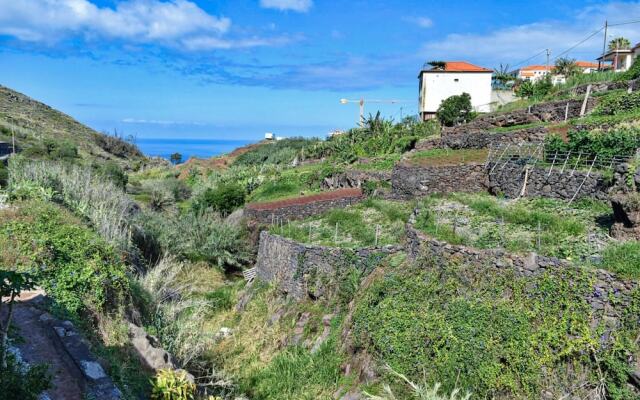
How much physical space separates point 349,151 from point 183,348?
27.6m

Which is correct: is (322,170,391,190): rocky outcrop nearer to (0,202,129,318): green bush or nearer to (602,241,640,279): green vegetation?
(0,202,129,318): green bush

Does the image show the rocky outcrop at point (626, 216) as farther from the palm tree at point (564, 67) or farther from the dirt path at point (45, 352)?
the palm tree at point (564, 67)

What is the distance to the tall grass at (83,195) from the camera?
14745 millimetres

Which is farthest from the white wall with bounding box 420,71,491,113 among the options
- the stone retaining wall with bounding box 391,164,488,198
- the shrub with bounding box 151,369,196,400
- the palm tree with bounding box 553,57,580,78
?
the shrub with bounding box 151,369,196,400

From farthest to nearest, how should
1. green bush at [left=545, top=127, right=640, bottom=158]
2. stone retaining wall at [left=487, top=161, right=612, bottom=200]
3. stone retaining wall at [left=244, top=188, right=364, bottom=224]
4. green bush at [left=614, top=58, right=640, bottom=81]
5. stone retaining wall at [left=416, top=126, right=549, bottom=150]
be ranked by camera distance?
green bush at [left=614, top=58, right=640, bottom=81] < stone retaining wall at [left=244, top=188, right=364, bottom=224] < stone retaining wall at [left=416, top=126, right=549, bottom=150] < green bush at [left=545, top=127, right=640, bottom=158] < stone retaining wall at [left=487, top=161, right=612, bottom=200]

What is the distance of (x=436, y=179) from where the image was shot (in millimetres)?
20203

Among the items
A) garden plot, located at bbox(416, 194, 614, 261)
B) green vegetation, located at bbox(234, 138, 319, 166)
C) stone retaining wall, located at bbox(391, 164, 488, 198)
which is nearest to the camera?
garden plot, located at bbox(416, 194, 614, 261)

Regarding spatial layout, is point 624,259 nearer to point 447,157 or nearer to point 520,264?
point 520,264

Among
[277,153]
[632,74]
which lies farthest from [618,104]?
[277,153]

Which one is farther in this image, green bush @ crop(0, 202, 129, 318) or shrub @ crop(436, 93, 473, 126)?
shrub @ crop(436, 93, 473, 126)

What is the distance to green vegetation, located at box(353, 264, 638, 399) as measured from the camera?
25.7 feet

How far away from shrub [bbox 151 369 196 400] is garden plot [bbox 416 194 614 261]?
20.3 ft

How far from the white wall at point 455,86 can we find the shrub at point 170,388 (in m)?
39.9

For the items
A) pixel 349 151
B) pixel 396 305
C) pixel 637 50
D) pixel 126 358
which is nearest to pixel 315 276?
pixel 396 305
